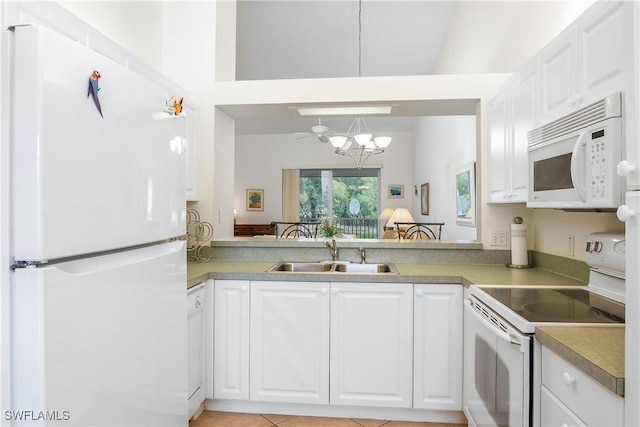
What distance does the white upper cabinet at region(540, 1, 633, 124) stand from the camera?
1.23 m

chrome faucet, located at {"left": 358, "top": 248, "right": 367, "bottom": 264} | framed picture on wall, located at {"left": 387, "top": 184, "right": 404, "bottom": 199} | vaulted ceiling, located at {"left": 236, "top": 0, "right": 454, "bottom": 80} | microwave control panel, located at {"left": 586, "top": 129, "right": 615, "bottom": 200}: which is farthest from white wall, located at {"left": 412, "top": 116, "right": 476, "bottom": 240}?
microwave control panel, located at {"left": 586, "top": 129, "right": 615, "bottom": 200}

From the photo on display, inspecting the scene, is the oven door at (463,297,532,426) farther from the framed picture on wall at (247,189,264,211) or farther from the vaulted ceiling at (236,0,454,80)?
the framed picture on wall at (247,189,264,211)

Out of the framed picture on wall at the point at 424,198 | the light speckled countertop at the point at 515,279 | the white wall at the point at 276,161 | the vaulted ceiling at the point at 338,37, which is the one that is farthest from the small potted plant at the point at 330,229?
the white wall at the point at 276,161

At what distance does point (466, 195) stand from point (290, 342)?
2910mm

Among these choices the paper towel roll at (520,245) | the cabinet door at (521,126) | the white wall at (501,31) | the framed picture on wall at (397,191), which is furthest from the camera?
A: the framed picture on wall at (397,191)

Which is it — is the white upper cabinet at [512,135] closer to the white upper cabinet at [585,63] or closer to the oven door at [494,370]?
the white upper cabinet at [585,63]

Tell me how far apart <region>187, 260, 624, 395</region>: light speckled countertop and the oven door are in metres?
0.14

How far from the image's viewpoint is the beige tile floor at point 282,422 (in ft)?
6.82

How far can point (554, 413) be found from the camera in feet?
3.63

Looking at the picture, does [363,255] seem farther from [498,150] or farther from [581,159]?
[581,159]

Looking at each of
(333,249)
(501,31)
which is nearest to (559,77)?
(333,249)

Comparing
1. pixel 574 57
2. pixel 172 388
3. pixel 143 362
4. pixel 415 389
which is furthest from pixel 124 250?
pixel 574 57

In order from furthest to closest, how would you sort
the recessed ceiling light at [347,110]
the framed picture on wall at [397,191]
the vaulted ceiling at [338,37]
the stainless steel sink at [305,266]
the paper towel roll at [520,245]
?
the framed picture on wall at [397,191] < the vaulted ceiling at [338,37] < the recessed ceiling light at [347,110] < the stainless steel sink at [305,266] < the paper towel roll at [520,245]

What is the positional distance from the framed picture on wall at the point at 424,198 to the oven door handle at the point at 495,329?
4726 mm
